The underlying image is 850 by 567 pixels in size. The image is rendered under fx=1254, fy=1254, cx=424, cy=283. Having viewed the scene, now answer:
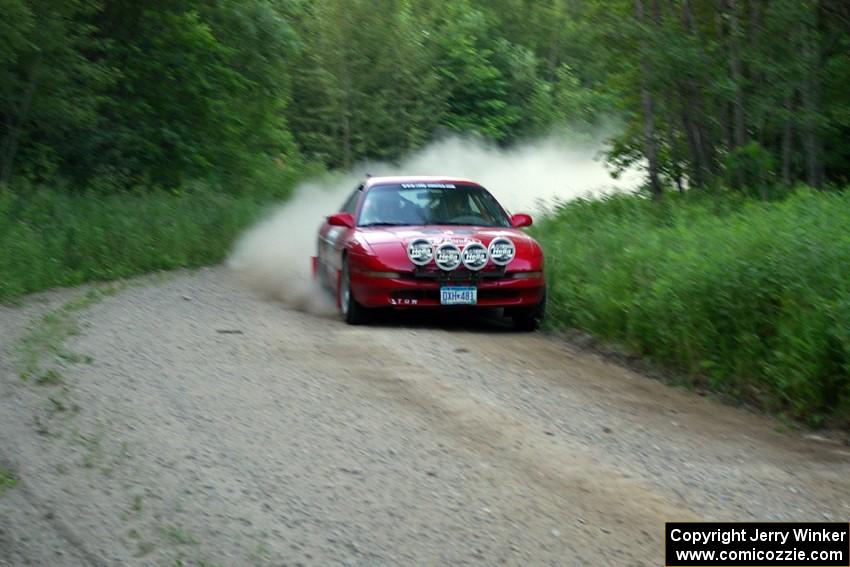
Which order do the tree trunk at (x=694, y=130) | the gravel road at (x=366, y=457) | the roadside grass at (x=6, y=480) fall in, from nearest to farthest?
the gravel road at (x=366, y=457), the roadside grass at (x=6, y=480), the tree trunk at (x=694, y=130)

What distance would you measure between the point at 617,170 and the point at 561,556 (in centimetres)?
1837

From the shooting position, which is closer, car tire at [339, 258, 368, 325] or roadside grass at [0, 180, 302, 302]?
car tire at [339, 258, 368, 325]

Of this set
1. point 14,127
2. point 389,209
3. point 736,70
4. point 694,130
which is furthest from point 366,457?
point 14,127

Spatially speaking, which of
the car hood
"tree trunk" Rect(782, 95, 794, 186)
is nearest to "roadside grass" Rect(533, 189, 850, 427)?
the car hood

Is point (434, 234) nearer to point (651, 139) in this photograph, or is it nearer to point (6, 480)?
point (6, 480)

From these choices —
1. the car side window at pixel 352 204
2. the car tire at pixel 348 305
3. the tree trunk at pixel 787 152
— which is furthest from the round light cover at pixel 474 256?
the tree trunk at pixel 787 152

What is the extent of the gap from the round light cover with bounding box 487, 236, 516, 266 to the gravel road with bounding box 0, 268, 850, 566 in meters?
1.67

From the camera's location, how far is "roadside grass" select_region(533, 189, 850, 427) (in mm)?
9008

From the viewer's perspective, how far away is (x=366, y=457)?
283 inches

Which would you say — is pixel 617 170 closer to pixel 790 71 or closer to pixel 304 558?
pixel 790 71

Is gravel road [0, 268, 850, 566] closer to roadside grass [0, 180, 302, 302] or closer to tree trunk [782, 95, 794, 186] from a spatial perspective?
roadside grass [0, 180, 302, 302]

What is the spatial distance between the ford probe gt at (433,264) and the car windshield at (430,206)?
0.06 feet

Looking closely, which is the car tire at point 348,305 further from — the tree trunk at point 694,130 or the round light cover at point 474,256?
the tree trunk at point 694,130

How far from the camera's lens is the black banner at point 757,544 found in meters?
5.58
